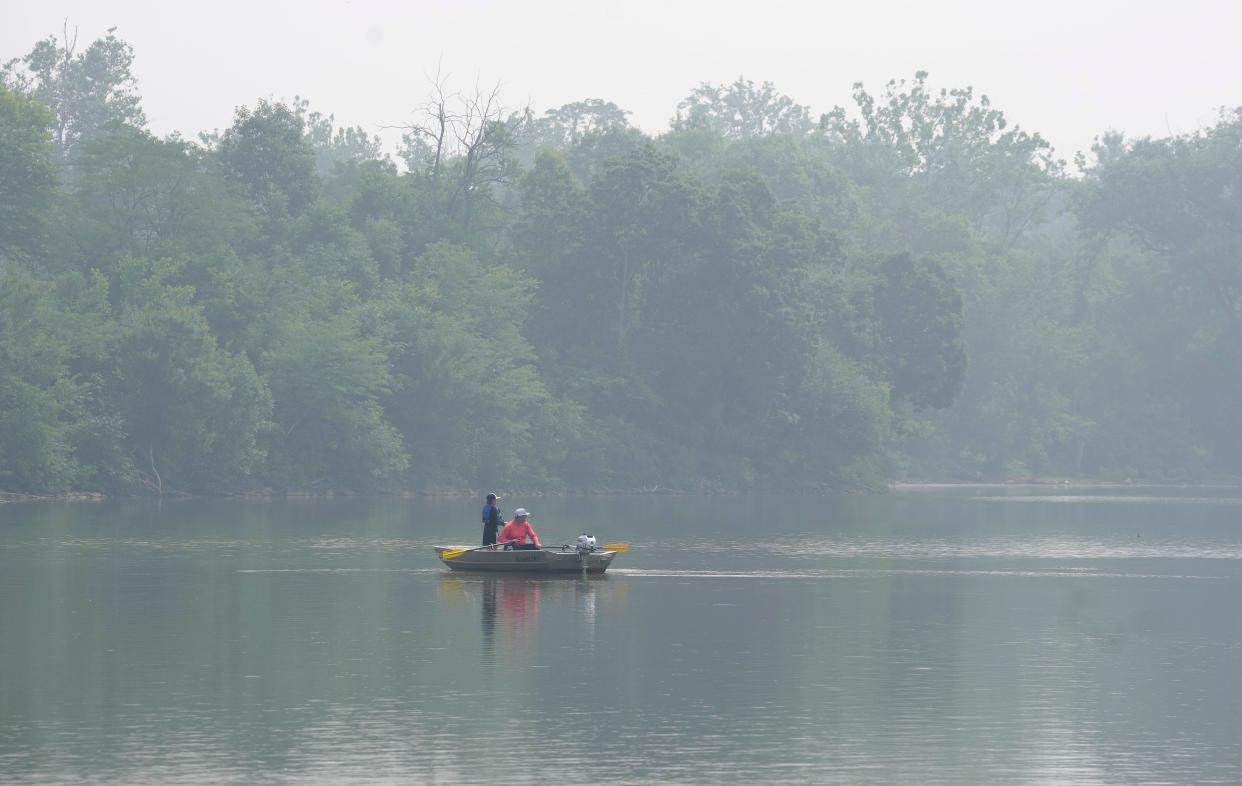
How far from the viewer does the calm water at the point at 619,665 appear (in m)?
22.8

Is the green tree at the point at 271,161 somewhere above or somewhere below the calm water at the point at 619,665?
above

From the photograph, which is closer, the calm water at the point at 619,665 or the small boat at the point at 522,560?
the calm water at the point at 619,665

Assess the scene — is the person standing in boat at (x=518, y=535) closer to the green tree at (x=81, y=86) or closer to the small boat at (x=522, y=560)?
the small boat at (x=522, y=560)

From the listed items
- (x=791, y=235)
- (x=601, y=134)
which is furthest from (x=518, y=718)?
(x=601, y=134)

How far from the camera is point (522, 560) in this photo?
47.1 meters

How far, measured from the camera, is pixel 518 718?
25.6 metres

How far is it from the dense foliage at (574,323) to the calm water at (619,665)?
29970 mm

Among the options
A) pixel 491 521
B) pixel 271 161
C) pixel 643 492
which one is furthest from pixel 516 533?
pixel 271 161

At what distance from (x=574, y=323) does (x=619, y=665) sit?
8584 cm

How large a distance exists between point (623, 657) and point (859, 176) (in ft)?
445

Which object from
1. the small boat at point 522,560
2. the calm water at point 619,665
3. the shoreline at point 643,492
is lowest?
the calm water at point 619,665

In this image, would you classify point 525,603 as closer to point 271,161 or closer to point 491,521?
point 491,521

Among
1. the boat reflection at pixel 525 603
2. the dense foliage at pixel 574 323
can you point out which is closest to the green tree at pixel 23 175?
the dense foliage at pixel 574 323

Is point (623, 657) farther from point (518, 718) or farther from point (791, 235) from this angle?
point (791, 235)
